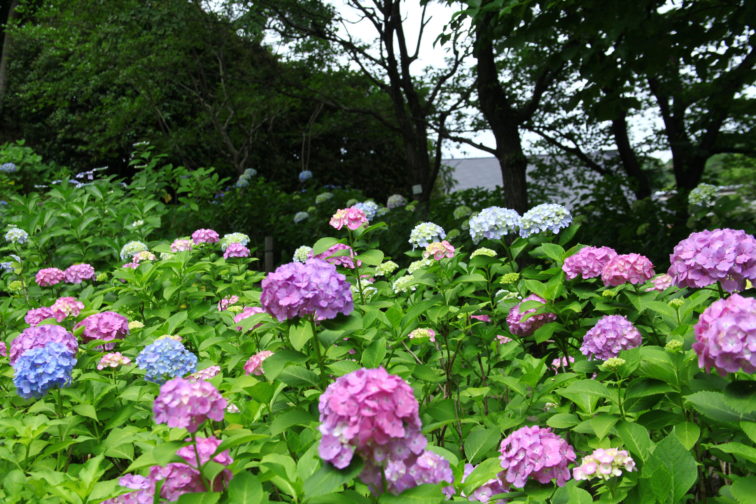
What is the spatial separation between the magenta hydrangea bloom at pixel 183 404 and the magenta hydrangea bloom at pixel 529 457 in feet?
2.24

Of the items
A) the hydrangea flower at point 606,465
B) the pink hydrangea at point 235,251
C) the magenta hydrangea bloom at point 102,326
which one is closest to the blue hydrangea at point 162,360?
the magenta hydrangea bloom at point 102,326

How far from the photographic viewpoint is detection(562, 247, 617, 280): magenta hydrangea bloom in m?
2.35

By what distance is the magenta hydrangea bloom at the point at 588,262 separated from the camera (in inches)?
92.7

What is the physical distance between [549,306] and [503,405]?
0.44 metres

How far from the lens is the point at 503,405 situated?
Answer: 257cm

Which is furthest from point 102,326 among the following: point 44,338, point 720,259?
point 720,259

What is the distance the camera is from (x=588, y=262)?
7.74 feet

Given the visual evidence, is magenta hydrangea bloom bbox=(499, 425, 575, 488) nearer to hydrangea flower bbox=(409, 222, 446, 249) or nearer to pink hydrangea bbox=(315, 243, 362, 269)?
pink hydrangea bbox=(315, 243, 362, 269)

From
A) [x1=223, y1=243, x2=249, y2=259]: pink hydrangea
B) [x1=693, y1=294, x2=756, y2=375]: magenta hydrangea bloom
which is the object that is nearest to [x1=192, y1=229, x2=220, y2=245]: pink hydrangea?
[x1=223, y1=243, x2=249, y2=259]: pink hydrangea

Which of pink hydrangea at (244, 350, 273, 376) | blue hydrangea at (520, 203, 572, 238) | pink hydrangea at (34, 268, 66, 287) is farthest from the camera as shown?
pink hydrangea at (34, 268, 66, 287)

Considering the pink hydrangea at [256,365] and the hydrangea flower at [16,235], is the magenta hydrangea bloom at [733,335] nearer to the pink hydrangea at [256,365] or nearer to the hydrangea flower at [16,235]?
the pink hydrangea at [256,365]

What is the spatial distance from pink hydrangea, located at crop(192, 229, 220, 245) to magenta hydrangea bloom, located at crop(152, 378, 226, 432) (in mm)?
2700

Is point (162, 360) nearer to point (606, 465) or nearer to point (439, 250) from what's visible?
point (439, 250)

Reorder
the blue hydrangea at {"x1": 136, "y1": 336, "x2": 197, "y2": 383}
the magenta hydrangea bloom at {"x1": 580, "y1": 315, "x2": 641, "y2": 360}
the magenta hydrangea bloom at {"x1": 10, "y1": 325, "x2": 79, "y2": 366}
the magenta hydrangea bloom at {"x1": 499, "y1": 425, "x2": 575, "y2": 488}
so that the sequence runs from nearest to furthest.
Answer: the magenta hydrangea bloom at {"x1": 499, "y1": 425, "x2": 575, "y2": 488} < the blue hydrangea at {"x1": 136, "y1": 336, "x2": 197, "y2": 383} < the magenta hydrangea bloom at {"x1": 580, "y1": 315, "x2": 641, "y2": 360} < the magenta hydrangea bloom at {"x1": 10, "y1": 325, "x2": 79, "y2": 366}
